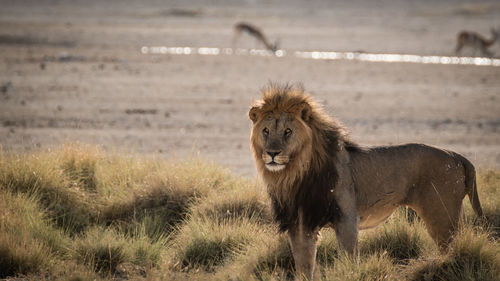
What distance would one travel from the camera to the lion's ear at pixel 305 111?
4.97 m

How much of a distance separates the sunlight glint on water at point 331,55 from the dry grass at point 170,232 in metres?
16.7

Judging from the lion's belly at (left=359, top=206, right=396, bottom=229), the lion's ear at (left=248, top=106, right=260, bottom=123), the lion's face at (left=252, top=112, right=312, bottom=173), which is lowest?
the lion's belly at (left=359, top=206, right=396, bottom=229)

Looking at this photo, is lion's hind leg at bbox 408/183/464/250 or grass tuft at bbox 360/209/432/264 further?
grass tuft at bbox 360/209/432/264

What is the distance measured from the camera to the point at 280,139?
15.8 ft

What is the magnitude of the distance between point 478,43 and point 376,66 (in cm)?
594

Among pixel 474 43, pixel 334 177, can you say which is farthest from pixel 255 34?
pixel 334 177

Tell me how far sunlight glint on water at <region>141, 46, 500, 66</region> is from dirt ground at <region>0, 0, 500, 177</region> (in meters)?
1.02

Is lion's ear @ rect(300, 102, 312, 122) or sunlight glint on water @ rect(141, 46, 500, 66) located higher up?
sunlight glint on water @ rect(141, 46, 500, 66)

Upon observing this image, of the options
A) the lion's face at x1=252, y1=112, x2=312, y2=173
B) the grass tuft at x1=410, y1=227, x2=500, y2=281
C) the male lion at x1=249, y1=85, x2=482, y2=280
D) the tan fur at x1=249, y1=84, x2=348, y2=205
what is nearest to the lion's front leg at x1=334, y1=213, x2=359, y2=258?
the male lion at x1=249, y1=85, x2=482, y2=280

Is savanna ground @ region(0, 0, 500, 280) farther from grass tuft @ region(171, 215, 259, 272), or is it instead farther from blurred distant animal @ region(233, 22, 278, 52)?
blurred distant animal @ region(233, 22, 278, 52)

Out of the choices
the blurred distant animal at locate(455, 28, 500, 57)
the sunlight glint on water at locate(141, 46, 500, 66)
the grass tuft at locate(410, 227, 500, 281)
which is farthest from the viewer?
the blurred distant animal at locate(455, 28, 500, 57)

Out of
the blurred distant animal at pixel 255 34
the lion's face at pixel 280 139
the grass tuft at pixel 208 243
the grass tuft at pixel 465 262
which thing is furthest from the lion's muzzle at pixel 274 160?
the blurred distant animal at pixel 255 34

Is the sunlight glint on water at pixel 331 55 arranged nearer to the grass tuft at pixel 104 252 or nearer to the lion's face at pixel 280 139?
the grass tuft at pixel 104 252

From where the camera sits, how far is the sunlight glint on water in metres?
24.1
